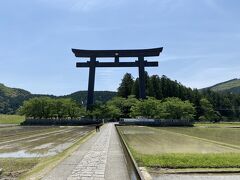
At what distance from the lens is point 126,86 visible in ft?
482

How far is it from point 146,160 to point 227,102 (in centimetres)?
14533

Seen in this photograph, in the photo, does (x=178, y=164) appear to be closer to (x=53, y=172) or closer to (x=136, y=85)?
(x=53, y=172)

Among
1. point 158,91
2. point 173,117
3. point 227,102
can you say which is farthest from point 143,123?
point 227,102

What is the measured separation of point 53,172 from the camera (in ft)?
43.3

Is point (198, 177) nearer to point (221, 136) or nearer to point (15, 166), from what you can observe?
point (15, 166)

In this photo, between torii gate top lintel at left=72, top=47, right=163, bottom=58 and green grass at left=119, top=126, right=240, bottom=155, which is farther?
torii gate top lintel at left=72, top=47, right=163, bottom=58

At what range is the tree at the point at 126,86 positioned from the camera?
14462 cm

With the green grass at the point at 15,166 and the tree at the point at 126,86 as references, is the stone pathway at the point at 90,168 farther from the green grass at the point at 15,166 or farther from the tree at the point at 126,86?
the tree at the point at 126,86

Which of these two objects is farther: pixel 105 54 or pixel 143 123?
pixel 105 54

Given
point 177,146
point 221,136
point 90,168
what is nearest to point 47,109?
point 221,136

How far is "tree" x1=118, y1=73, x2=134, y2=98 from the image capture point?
14462 centimetres

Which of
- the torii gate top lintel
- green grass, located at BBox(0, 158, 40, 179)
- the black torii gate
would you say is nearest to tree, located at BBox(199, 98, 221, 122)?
the black torii gate

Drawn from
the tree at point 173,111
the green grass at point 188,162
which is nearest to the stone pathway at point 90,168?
the green grass at point 188,162

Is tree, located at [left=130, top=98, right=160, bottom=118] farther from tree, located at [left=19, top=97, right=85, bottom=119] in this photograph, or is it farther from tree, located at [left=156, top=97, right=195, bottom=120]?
tree, located at [left=19, top=97, right=85, bottom=119]
